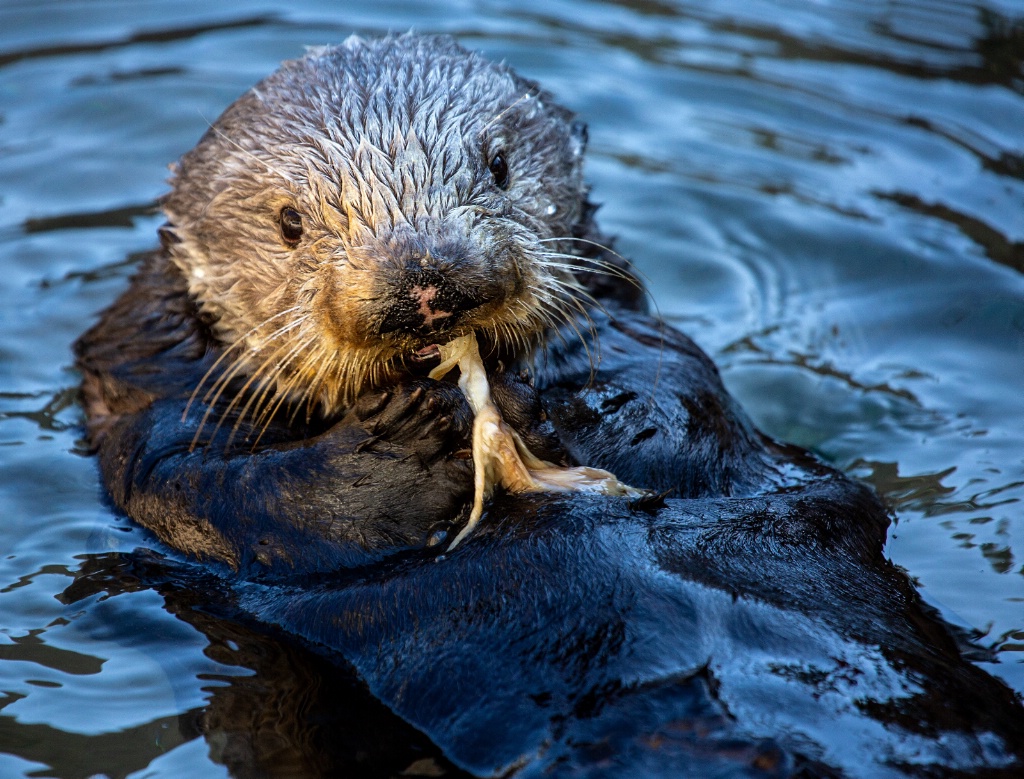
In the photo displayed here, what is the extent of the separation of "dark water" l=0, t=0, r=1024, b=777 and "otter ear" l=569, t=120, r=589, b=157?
1454mm

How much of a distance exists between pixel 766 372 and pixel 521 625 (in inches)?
110

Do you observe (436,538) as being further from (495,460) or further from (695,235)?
(695,235)

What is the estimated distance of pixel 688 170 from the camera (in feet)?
23.2

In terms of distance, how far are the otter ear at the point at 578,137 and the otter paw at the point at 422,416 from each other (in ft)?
4.52

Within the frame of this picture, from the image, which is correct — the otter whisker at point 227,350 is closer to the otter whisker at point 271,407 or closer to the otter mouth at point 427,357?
the otter whisker at point 271,407

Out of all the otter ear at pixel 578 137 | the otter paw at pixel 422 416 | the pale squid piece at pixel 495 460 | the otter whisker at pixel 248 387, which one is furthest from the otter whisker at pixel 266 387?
the otter ear at pixel 578 137

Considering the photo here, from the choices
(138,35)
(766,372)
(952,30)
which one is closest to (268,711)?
(766,372)

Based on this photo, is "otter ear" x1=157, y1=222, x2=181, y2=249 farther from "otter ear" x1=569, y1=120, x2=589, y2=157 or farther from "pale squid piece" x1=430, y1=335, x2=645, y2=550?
"otter ear" x1=569, y1=120, x2=589, y2=157

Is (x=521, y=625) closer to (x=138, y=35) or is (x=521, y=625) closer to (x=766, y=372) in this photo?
(x=766, y=372)

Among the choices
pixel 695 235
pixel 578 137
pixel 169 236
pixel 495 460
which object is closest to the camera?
pixel 495 460

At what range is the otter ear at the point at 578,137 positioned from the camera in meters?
4.52

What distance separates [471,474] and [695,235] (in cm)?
339

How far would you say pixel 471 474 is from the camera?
11.6 ft

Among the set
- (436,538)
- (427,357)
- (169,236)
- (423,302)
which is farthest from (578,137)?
(436,538)
